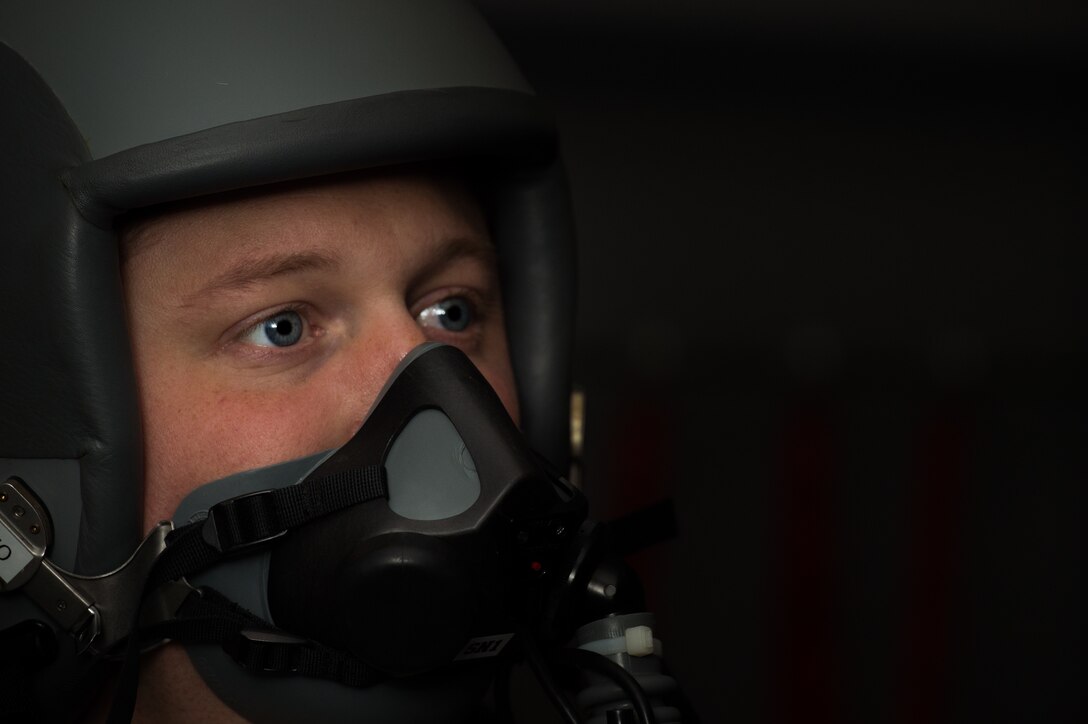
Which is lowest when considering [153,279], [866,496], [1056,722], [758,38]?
[1056,722]

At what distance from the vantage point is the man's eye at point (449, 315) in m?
1.49

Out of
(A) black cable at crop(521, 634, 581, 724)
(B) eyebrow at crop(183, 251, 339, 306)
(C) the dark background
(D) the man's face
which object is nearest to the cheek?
(D) the man's face

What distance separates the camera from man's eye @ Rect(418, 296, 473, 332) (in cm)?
149

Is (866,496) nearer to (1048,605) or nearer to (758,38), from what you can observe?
(1048,605)

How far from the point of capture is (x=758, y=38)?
3084 mm

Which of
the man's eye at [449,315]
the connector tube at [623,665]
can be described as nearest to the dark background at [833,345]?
the man's eye at [449,315]

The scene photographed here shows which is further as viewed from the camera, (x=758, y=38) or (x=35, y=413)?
(x=758, y=38)

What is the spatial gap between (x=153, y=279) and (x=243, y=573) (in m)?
0.32

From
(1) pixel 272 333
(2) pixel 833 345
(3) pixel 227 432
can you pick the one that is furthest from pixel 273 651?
(2) pixel 833 345

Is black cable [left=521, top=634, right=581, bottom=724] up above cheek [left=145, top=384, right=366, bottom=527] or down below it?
below

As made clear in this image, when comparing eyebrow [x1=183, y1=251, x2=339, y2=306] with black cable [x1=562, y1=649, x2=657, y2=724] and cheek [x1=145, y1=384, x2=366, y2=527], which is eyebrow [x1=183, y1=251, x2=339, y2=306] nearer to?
cheek [x1=145, y1=384, x2=366, y2=527]

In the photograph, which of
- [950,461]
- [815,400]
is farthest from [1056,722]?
[815,400]

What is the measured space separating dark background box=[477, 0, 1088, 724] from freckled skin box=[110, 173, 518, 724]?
156 centimetres

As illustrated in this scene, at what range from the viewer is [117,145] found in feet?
4.10
